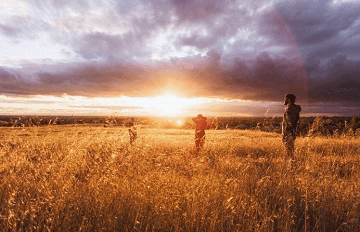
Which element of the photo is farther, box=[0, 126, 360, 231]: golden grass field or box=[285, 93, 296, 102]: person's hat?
box=[285, 93, 296, 102]: person's hat

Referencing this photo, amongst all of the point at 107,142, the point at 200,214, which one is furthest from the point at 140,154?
the point at 200,214

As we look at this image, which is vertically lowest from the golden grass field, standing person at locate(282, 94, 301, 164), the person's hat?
the golden grass field

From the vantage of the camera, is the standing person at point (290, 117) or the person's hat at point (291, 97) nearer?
the standing person at point (290, 117)

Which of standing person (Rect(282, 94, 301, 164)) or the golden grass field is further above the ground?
standing person (Rect(282, 94, 301, 164))

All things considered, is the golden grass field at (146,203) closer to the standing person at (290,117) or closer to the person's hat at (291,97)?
the standing person at (290,117)

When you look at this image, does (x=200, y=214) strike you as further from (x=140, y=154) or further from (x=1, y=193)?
(x=1, y=193)

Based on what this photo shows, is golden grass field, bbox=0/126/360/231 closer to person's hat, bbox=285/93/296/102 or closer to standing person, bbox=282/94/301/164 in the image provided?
standing person, bbox=282/94/301/164

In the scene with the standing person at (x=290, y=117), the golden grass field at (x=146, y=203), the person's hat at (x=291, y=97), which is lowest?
the golden grass field at (x=146, y=203)

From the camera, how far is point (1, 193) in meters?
4.14

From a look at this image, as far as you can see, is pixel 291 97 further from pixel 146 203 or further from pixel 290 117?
pixel 146 203

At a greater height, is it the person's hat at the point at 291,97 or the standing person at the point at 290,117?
the person's hat at the point at 291,97

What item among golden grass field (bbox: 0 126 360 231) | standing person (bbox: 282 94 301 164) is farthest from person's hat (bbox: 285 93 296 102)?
golden grass field (bbox: 0 126 360 231)

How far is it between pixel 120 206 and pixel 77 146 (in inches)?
104

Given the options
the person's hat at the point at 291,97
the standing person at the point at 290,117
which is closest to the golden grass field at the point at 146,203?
the standing person at the point at 290,117
